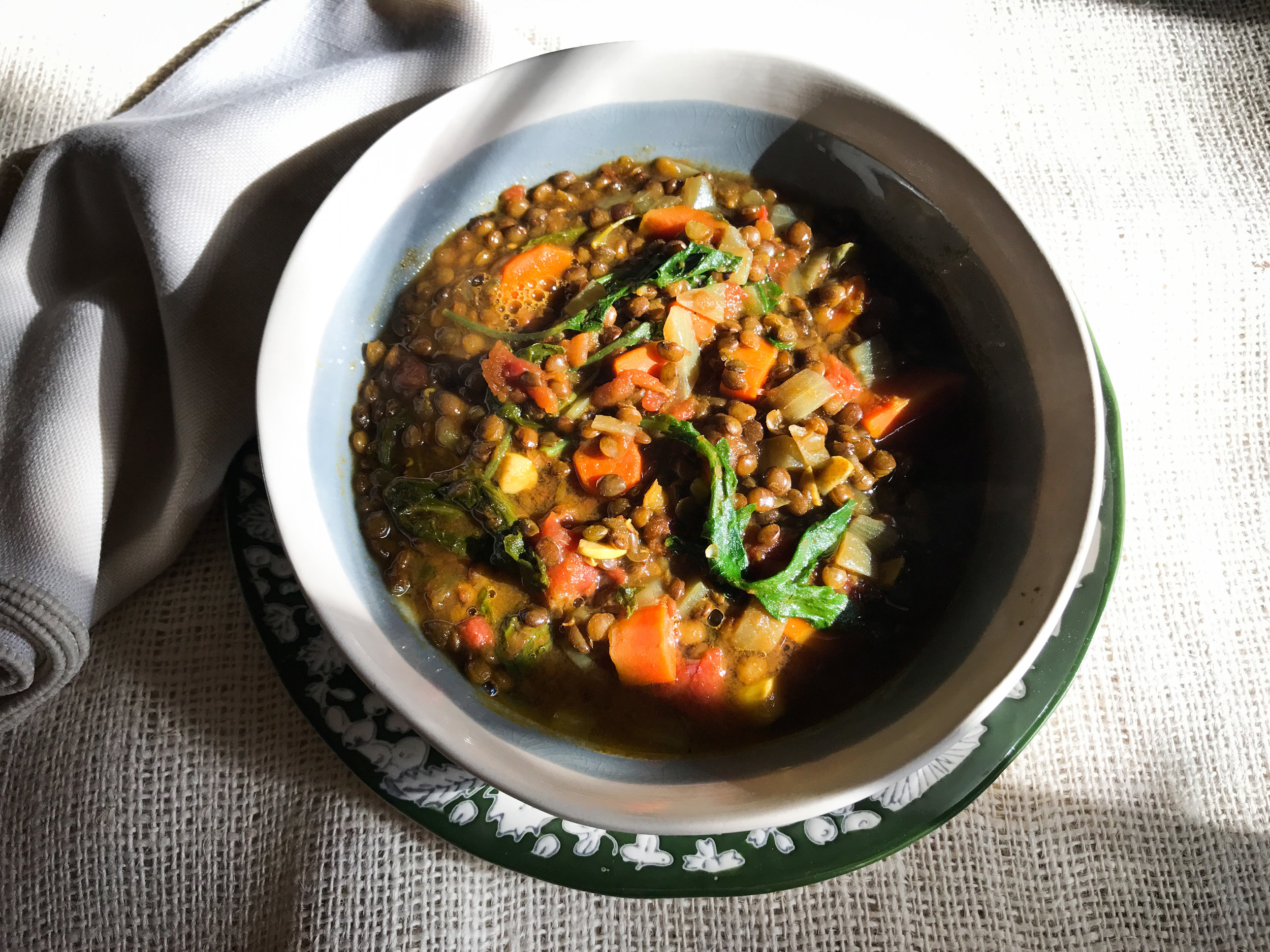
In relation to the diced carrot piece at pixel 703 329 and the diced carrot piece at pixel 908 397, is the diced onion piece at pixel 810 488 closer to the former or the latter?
the diced carrot piece at pixel 908 397

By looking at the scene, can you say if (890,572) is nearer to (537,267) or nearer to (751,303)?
(751,303)

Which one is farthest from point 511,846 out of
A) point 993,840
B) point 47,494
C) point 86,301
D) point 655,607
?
point 86,301

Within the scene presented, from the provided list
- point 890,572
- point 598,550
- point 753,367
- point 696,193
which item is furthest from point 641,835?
point 696,193

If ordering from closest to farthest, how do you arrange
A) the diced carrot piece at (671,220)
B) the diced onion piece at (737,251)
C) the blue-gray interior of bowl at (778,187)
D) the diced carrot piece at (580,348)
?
the blue-gray interior of bowl at (778,187), the diced carrot piece at (580,348), the diced onion piece at (737,251), the diced carrot piece at (671,220)

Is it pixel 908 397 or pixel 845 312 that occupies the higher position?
pixel 845 312

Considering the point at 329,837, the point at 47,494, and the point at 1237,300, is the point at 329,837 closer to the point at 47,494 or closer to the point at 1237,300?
the point at 47,494

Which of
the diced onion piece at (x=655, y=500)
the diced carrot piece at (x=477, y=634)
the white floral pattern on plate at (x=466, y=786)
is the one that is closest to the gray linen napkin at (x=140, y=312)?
the white floral pattern on plate at (x=466, y=786)

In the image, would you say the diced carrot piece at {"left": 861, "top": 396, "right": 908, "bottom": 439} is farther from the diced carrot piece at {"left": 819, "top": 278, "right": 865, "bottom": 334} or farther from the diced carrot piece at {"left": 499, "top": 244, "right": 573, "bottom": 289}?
the diced carrot piece at {"left": 499, "top": 244, "right": 573, "bottom": 289}
